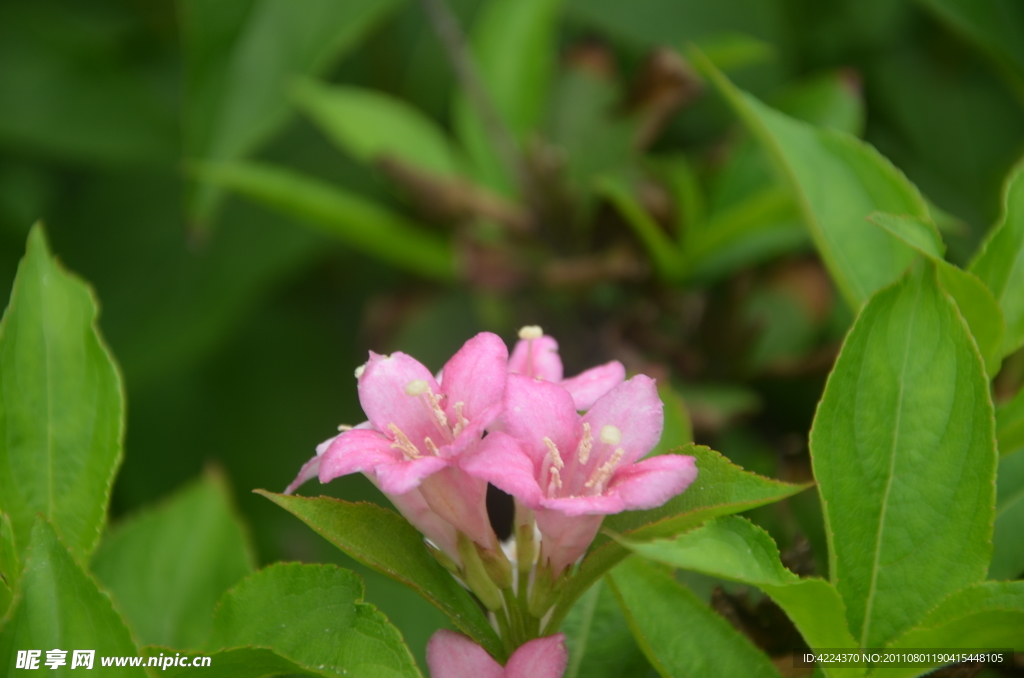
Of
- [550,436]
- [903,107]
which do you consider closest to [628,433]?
[550,436]

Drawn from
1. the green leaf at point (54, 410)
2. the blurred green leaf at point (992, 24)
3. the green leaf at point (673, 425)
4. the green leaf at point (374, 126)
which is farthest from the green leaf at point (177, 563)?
the blurred green leaf at point (992, 24)

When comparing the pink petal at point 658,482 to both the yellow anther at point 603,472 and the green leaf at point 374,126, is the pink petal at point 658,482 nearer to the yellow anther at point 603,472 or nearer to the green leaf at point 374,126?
the yellow anther at point 603,472

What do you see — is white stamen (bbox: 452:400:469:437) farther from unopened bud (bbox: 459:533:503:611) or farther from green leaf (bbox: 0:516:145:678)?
green leaf (bbox: 0:516:145:678)

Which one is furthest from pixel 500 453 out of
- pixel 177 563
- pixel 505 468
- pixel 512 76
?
pixel 512 76

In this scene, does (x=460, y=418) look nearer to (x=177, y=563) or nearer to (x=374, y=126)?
(x=177, y=563)

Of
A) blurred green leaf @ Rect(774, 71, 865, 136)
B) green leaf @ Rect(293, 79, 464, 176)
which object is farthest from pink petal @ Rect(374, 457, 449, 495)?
blurred green leaf @ Rect(774, 71, 865, 136)

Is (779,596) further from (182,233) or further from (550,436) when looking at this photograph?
(182,233)
